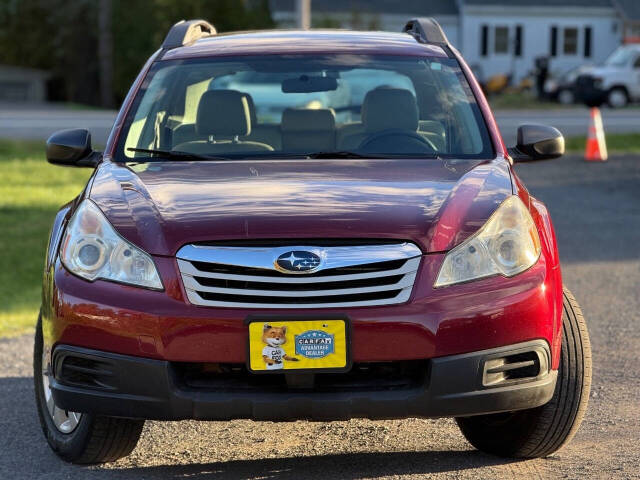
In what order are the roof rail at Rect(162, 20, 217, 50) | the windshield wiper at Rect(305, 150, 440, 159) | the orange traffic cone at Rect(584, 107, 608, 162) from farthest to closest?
the orange traffic cone at Rect(584, 107, 608, 162), the roof rail at Rect(162, 20, 217, 50), the windshield wiper at Rect(305, 150, 440, 159)

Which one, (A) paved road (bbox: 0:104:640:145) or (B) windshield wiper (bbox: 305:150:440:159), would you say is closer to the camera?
(B) windshield wiper (bbox: 305:150:440:159)

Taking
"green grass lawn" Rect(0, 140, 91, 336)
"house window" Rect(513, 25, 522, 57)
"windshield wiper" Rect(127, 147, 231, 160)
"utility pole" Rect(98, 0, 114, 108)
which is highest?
"windshield wiper" Rect(127, 147, 231, 160)

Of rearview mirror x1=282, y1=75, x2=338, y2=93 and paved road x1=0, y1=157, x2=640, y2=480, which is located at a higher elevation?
rearview mirror x1=282, y1=75, x2=338, y2=93

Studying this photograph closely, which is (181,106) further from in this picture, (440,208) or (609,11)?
(609,11)

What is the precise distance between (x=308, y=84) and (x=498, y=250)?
6.10 feet

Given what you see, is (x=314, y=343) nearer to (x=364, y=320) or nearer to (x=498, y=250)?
(x=364, y=320)

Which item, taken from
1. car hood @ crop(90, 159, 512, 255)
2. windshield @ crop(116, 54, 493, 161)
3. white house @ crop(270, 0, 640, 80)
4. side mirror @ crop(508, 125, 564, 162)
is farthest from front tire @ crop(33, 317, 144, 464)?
white house @ crop(270, 0, 640, 80)

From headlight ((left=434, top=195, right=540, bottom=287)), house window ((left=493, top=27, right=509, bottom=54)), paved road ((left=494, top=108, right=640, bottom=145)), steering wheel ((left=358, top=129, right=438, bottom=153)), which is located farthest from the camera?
house window ((left=493, top=27, right=509, bottom=54))

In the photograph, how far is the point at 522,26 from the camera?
209 ft

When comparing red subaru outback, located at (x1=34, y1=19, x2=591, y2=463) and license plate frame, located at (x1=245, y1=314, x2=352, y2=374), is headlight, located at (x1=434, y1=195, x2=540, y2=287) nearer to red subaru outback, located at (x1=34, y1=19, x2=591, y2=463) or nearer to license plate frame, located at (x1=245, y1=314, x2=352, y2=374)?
red subaru outback, located at (x1=34, y1=19, x2=591, y2=463)

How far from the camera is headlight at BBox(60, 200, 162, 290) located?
4.59 metres

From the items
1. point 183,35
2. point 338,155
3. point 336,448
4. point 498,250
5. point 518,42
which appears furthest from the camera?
point 518,42

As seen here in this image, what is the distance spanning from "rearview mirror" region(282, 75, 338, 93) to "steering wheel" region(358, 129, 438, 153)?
0.45 meters

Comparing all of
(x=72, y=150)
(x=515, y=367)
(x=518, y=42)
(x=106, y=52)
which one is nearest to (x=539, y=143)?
(x=515, y=367)
